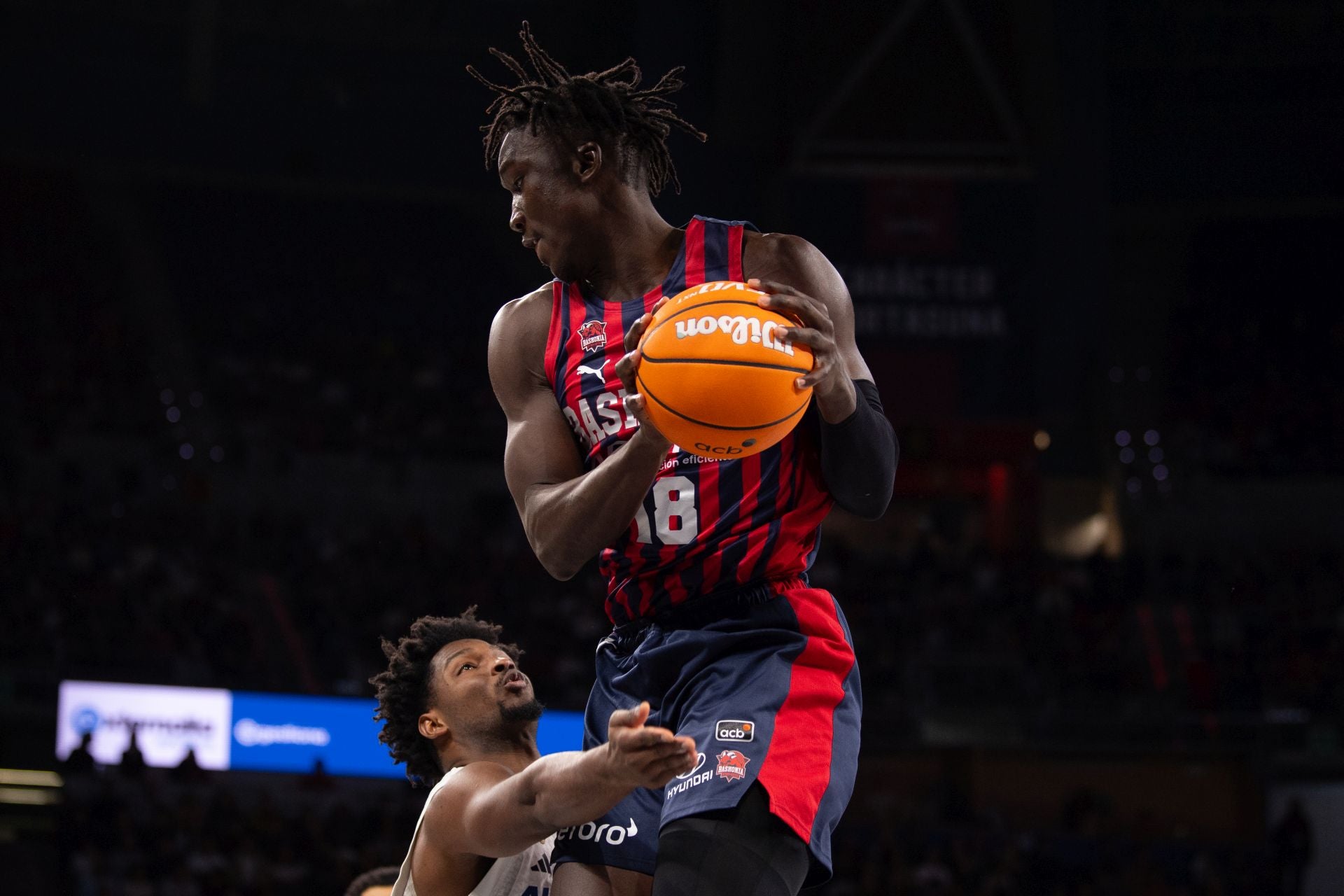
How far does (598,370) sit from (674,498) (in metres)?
0.34

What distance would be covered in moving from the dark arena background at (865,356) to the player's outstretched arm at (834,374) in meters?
11.3

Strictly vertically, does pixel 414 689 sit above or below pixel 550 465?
below

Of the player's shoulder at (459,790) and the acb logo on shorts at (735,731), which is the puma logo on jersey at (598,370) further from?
the player's shoulder at (459,790)

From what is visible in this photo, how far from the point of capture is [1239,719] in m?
16.9

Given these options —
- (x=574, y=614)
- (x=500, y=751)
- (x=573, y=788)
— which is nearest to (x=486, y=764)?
(x=500, y=751)

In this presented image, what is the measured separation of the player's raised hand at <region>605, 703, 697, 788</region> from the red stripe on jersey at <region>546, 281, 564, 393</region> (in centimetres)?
99

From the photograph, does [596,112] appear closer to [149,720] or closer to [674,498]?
[674,498]

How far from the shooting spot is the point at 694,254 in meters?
3.34

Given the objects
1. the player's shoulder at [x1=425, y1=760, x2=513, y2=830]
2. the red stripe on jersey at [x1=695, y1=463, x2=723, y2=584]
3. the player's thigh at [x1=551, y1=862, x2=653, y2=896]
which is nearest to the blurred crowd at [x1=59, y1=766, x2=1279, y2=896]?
the player's shoulder at [x1=425, y1=760, x2=513, y2=830]

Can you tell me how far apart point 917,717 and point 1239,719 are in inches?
145

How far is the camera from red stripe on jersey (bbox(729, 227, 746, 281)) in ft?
10.8

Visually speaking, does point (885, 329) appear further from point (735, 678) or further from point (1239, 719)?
point (735, 678)

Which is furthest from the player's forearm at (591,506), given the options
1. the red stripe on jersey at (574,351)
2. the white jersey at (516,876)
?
the white jersey at (516,876)

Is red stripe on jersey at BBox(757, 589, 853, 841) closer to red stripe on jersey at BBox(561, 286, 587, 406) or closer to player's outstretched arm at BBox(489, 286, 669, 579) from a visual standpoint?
player's outstretched arm at BBox(489, 286, 669, 579)
